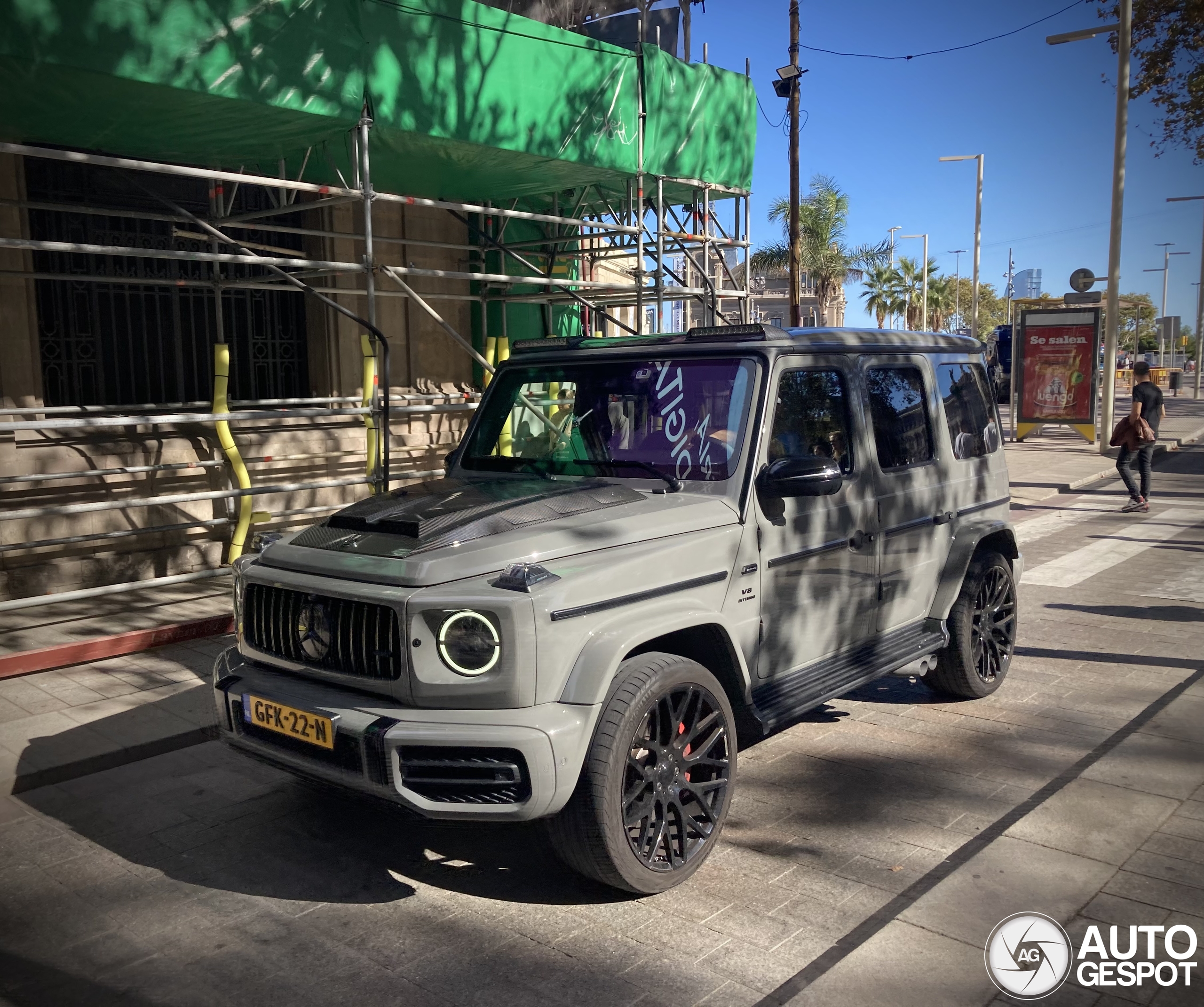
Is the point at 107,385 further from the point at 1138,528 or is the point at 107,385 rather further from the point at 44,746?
the point at 1138,528

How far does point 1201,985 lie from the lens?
3.01m

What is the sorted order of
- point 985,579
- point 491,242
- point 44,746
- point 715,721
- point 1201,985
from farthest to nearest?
point 491,242
point 985,579
point 44,746
point 715,721
point 1201,985

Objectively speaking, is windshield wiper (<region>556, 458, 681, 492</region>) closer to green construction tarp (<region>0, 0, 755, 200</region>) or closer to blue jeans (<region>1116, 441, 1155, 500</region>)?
green construction tarp (<region>0, 0, 755, 200</region>)

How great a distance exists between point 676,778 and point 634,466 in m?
1.35

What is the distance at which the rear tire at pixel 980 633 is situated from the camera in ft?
18.0

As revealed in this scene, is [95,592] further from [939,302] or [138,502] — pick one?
[939,302]

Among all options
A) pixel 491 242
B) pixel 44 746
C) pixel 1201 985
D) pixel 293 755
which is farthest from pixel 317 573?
pixel 491 242

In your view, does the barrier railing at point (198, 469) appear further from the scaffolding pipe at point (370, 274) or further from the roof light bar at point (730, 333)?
the roof light bar at point (730, 333)

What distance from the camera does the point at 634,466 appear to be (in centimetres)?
434

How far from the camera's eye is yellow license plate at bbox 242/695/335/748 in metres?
3.38

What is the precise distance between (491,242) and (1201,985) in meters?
9.40

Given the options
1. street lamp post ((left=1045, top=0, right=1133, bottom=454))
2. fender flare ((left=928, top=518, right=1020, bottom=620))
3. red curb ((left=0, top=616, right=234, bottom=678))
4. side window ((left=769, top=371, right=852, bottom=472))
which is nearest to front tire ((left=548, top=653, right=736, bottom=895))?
side window ((left=769, top=371, right=852, bottom=472))

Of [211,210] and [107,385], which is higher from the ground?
[211,210]

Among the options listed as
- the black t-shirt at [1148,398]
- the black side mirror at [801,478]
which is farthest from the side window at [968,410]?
the black t-shirt at [1148,398]
